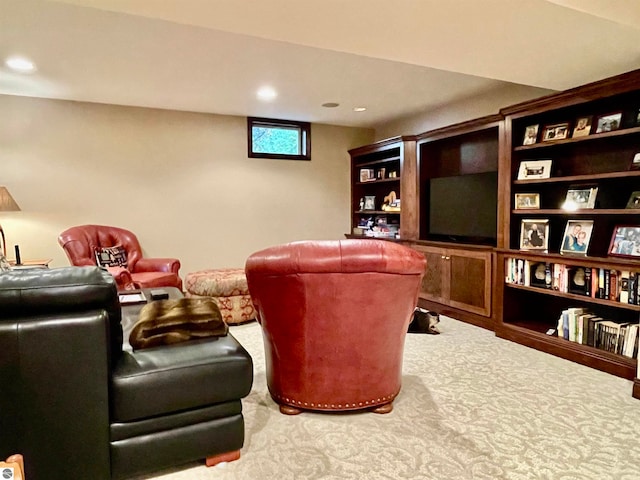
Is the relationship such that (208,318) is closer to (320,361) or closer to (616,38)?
(320,361)

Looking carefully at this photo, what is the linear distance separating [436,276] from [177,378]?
348 cm

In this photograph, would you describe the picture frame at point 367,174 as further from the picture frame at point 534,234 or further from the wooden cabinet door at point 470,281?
the picture frame at point 534,234

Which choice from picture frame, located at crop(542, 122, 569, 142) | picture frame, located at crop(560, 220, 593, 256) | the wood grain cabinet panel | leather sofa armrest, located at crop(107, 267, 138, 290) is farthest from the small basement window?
picture frame, located at crop(560, 220, 593, 256)

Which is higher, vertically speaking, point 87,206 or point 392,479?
point 87,206

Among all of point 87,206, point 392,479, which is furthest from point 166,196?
point 392,479

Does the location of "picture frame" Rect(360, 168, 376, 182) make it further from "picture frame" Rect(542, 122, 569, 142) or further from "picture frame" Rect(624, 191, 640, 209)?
"picture frame" Rect(624, 191, 640, 209)

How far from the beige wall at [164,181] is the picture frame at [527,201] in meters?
3.10

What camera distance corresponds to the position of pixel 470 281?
165 inches

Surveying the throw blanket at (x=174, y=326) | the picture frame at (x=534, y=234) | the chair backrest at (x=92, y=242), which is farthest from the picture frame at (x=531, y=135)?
the chair backrest at (x=92, y=242)

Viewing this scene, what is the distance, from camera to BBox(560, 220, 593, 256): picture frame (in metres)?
3.25

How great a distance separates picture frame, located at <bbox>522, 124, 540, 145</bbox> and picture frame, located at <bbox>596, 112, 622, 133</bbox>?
48cm

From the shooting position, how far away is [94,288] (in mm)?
1564

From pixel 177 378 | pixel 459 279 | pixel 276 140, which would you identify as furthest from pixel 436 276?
pixel 177 378

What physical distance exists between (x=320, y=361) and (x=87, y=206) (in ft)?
13.2
